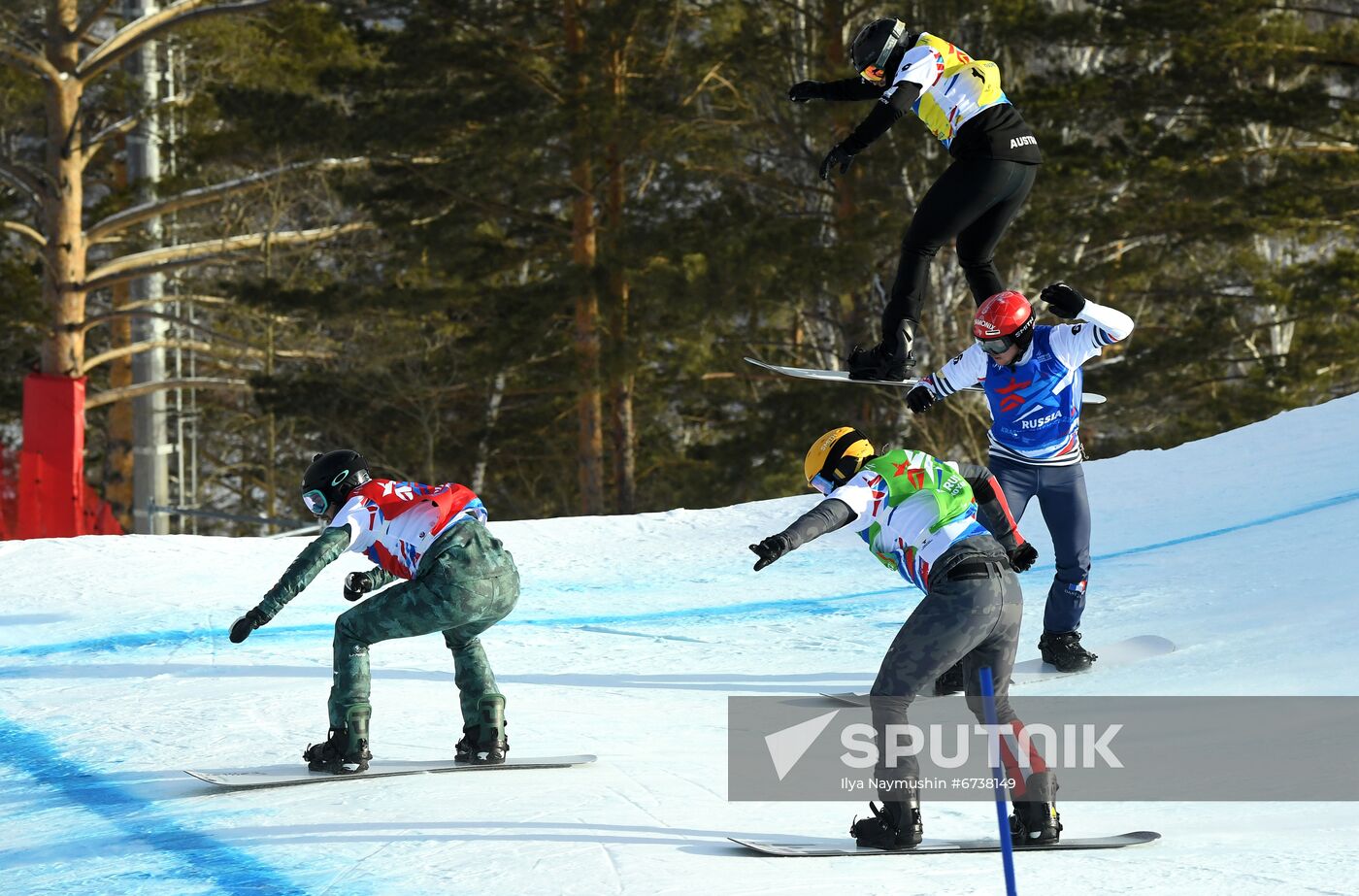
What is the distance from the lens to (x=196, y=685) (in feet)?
22.4

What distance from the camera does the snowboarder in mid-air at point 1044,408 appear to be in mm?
6086

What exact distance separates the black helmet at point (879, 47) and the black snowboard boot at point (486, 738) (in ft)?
9.92

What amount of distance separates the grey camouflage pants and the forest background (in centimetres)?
1418

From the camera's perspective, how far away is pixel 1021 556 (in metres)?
4.55

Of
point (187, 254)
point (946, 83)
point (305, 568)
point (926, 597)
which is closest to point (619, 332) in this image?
point (187, 254)

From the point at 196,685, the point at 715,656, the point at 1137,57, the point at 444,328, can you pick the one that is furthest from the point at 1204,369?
the point at 196,685

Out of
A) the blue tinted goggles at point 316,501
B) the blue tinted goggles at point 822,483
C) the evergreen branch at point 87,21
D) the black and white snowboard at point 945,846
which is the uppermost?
the evergreen branch at point 87,21

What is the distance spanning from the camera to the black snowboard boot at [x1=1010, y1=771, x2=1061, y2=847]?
4.22 m

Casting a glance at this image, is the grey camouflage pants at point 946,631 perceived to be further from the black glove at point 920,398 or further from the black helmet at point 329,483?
the black glove at point 920,398

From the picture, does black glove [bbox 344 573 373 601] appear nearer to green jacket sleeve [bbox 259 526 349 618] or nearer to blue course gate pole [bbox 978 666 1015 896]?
green jacket sleeve [bbox 259 526 349 618]

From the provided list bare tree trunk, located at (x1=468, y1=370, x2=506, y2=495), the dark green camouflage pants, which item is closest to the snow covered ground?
Answer: the dark green camouflage pants

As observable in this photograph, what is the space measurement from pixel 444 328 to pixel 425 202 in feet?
8.71

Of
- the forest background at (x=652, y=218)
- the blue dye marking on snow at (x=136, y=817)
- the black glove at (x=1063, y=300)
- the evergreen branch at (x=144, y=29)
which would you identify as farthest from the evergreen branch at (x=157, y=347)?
the black glove at (x=1063, y=300)

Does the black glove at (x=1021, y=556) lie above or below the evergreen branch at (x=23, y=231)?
below
